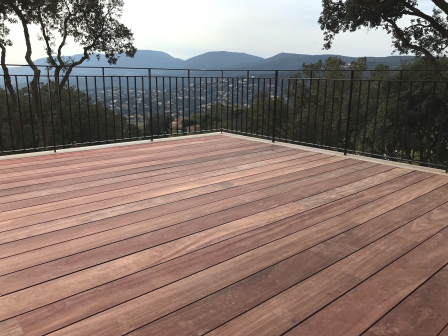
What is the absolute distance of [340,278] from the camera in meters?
1.42

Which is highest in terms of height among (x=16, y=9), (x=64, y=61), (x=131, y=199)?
(x=16, y=9)

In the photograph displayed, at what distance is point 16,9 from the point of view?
44.7 feet

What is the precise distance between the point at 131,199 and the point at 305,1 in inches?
466

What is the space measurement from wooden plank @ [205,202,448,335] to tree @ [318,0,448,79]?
10976 millimetres

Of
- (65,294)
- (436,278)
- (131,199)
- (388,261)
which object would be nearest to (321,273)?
(388,261)

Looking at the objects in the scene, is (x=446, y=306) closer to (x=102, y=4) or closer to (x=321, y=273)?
(x=321, y=273)

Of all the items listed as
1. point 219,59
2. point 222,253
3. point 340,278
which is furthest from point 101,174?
point 219,59

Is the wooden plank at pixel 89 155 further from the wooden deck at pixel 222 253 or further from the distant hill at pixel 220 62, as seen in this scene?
the distant hill at pixel 220 62

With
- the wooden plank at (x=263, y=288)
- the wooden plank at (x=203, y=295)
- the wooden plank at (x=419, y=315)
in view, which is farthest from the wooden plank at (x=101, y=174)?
the wooden plank at (x=419, y=315)

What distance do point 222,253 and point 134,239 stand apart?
18.5 inches

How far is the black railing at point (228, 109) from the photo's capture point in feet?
12.5

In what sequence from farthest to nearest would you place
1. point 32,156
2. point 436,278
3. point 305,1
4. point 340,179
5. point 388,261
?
point 305,1 < point 32,156 < point 340,179 < point 388,261 < point 436,278

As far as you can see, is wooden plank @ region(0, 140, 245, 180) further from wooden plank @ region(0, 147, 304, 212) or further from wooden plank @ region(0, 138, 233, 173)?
wooden plank @ region(0, 147, 304, 212)

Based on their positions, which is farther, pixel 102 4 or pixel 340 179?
pixel 102 4
